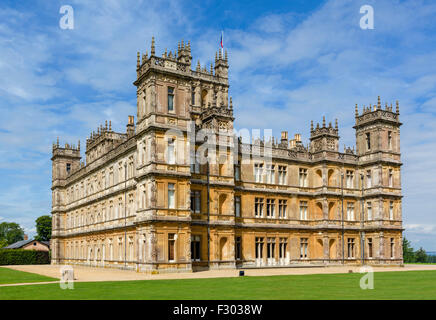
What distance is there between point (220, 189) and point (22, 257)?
127ft

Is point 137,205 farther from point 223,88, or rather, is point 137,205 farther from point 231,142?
point 223,88

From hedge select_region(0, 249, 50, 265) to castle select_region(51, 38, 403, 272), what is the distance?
450 inches

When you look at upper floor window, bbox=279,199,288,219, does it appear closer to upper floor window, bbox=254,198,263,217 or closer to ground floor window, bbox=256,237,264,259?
upper floor window, bbox=254,198,263,217

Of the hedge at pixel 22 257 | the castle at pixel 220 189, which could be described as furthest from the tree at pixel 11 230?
the castle at pixel 220 189

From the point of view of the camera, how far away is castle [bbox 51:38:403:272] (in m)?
38.1

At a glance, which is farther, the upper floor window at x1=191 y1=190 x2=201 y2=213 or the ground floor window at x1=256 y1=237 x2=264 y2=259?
the ground floor window at x1=256 y1=237 x2=264 y2=259

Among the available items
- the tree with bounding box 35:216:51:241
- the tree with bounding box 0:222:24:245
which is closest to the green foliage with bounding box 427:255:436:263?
the tree with bounding box 35:216:51:241

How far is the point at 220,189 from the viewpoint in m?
42.2

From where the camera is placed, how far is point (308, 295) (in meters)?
19.1

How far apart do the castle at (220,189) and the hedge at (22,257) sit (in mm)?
11440

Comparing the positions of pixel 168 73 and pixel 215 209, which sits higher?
pixel 168 73

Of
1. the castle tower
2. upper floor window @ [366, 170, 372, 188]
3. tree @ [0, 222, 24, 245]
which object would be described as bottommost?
tree @ [0, 222, 24, 245]

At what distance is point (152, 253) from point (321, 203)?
2084cm
